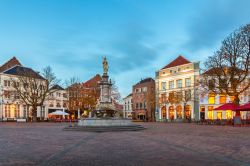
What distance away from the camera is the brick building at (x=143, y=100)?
74938 mm

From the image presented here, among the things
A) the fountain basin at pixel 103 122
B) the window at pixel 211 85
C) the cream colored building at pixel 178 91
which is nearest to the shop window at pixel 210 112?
the cream colored building at pixel 178 91

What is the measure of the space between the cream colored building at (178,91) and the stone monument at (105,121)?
98.6 ft

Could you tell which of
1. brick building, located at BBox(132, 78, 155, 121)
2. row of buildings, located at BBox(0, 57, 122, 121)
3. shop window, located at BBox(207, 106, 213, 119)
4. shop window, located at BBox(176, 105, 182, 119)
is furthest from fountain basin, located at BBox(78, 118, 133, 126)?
brick building, located at BBox(132, 78, 155, 121)

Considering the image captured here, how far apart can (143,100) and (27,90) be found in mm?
34339

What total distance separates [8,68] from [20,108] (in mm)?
12938

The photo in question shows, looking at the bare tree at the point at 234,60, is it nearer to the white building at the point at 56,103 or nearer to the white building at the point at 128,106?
the white building at the point at 56,103

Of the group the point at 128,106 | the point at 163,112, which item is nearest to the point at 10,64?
the point at 128,106

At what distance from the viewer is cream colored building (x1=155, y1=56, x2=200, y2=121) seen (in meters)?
61.4

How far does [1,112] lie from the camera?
216 feet

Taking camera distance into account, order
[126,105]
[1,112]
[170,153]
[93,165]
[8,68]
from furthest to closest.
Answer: [126,105]
[8,68]
[1,112]
[170,153]
[93,165]

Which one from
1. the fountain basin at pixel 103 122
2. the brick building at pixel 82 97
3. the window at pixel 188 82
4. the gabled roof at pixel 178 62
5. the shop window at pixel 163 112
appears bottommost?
the shop window at pixel 163 112

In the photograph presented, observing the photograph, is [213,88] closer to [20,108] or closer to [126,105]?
[20,108]

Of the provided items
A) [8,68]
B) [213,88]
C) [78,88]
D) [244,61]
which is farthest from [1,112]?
[244,61]

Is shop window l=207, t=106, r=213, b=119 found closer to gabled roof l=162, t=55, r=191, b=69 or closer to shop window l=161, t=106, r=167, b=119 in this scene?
shop window l=161, t=106, r=167, b=119
